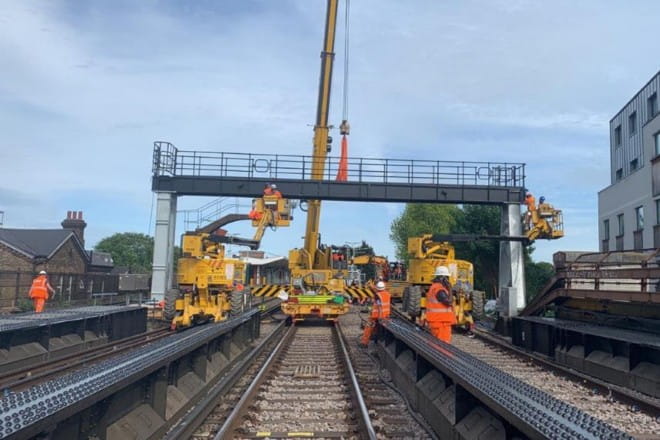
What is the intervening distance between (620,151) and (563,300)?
72.2 ft

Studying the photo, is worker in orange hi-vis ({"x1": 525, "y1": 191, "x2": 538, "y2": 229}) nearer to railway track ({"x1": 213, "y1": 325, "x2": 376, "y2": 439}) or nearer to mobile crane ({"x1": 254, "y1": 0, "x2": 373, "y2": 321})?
mobile crane ({"x1": 254, "y1": 0, "x2": 373, "y2": 321})

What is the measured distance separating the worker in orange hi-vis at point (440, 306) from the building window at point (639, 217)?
20391 mm

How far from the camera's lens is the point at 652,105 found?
29.0 metres

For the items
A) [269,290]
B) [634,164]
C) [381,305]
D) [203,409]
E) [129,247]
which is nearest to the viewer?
[203,409]

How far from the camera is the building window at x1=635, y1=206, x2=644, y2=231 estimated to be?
83.0 feet

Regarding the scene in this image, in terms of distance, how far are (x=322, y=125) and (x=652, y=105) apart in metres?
18.9

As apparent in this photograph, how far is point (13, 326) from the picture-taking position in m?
10.0

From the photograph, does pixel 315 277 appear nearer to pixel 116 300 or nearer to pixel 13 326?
pixel 13 326

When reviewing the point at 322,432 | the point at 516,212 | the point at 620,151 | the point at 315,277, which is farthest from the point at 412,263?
the point at 620,151

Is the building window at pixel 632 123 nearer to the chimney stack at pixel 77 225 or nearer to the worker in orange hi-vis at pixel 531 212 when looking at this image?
the worker in orange hi-vis at pixel 531 212

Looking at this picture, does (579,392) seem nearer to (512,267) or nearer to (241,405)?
(241,405)

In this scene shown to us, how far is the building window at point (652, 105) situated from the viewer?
28517mm

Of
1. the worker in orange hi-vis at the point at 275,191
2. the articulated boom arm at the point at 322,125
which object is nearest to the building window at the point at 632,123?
the articulated boom arm at the point at 322,125

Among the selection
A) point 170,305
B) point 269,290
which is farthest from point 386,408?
point 269,290
